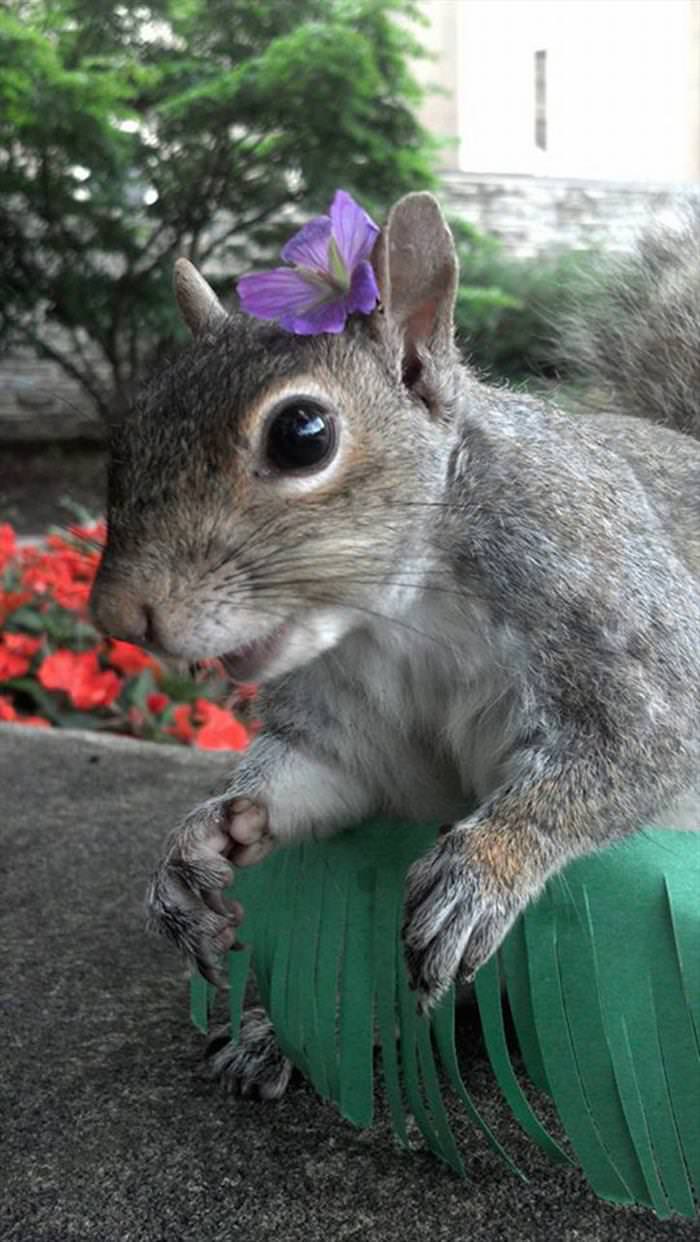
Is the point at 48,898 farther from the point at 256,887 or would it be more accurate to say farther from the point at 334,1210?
the point at 334,1210

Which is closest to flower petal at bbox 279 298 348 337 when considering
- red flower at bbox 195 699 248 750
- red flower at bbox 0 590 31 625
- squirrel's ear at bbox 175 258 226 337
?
squirrel's ear at bbox 175 258 226 337

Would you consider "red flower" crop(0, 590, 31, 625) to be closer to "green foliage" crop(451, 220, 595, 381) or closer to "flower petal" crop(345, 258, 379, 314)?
"flower petal" crop(345, 258, 379, 314)

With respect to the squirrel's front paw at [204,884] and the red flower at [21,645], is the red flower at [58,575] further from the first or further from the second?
the squirrel's front paw at [204,884]

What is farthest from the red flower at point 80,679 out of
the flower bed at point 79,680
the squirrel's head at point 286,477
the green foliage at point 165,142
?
the green foliage at point 165,142

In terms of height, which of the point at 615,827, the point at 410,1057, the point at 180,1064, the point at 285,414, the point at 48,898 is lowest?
the point at 48,898

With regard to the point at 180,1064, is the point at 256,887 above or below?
above

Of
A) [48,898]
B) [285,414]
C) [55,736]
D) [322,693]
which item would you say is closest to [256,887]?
[322,693]
